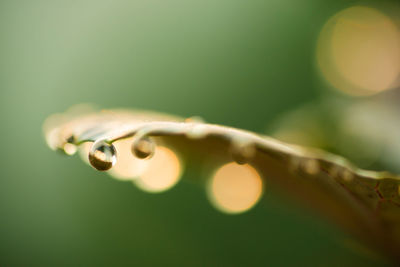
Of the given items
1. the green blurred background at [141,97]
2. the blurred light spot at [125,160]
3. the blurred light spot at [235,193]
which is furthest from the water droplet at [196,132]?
the green blurred background at [141,97]

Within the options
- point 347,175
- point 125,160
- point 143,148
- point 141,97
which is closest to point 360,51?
point 141,97

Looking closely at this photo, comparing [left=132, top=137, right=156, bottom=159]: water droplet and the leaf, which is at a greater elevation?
the leaf

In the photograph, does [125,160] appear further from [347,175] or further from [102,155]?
[347,175]

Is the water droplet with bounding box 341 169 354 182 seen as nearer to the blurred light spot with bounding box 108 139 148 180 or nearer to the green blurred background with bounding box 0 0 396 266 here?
the blurred light spot with bounding box 108 139 148 180

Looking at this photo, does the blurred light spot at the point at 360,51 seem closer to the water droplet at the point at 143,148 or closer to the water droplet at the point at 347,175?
the water droplet at the point at 347,175

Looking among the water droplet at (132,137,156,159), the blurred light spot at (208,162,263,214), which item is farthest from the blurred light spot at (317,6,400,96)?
the water droplet at (132,137,156,159)

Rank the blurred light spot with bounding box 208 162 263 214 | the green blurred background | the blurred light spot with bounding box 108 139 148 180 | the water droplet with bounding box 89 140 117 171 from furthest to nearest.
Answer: the green blurred background < the blurred light spot with bounding box 208 162 263 214 < the blurred light spot with bounding box 108 139 148 180 < the water droplet with bounding box 89 140 117 171

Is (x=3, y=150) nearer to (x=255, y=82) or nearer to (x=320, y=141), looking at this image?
(x=255, y=82)
